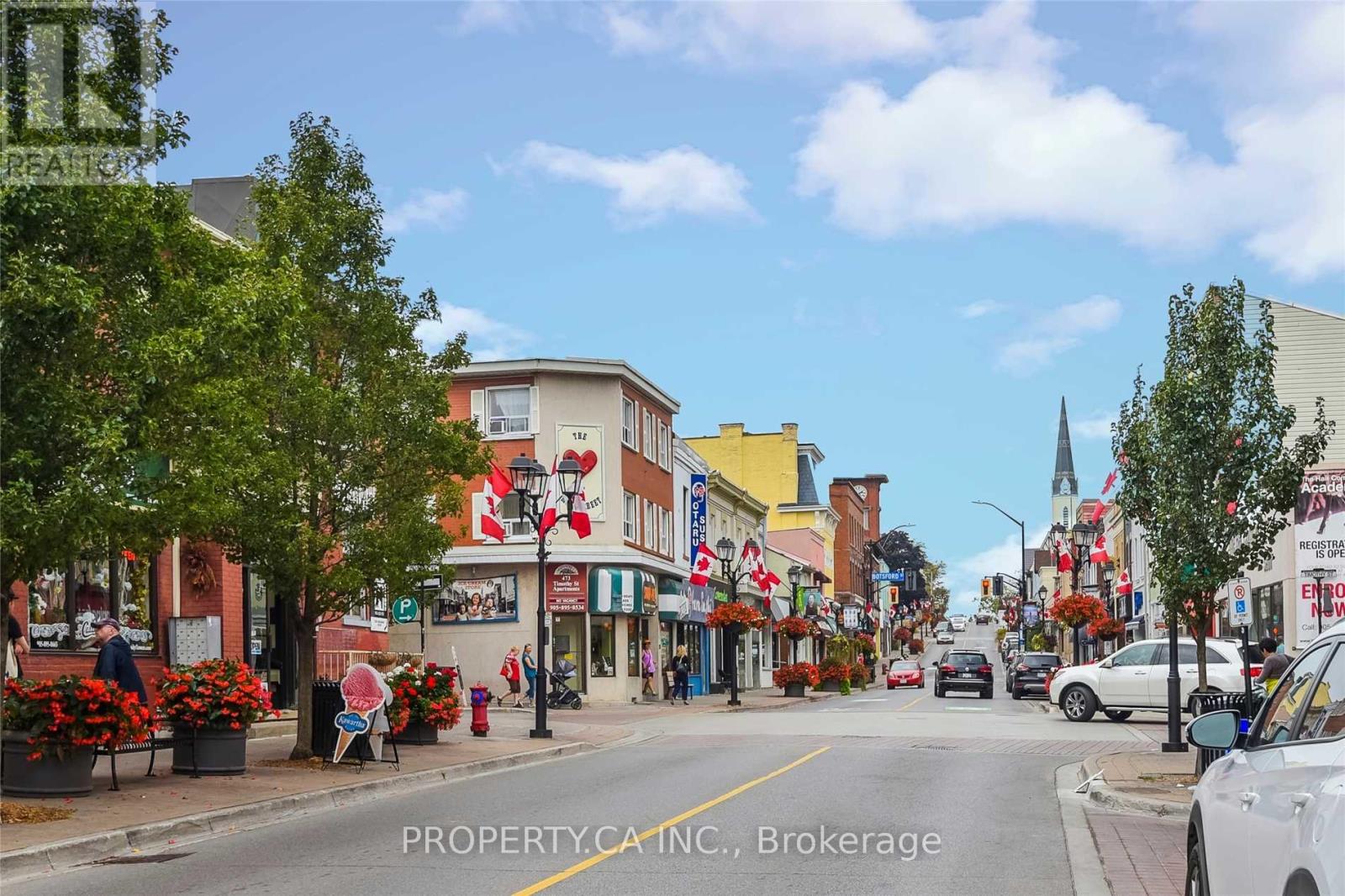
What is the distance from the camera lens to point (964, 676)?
50.2 metres

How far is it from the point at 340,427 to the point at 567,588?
87.9ft

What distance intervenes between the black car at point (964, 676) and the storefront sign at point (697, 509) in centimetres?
1039

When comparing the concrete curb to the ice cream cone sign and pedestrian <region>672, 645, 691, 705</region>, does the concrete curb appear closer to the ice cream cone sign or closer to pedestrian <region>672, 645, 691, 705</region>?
the ice cream cone sign

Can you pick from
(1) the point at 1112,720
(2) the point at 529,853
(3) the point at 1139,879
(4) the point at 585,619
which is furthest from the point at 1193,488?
(4) the point at 585,619

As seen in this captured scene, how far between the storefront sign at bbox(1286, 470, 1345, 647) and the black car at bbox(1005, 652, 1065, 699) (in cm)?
830

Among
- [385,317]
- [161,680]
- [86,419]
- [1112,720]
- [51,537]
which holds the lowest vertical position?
[1112,720]

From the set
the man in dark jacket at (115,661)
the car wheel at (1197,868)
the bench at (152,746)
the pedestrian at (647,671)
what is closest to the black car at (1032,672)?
the pedestrian at (647,671)

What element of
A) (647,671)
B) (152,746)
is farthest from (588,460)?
(152,746)

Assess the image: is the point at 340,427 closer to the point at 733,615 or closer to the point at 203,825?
the point at 203,825

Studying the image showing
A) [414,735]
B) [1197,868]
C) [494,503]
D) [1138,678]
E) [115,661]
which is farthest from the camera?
[494,503]

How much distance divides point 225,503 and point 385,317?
17.7 feet

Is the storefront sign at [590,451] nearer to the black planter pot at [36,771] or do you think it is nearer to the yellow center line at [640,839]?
the yellow center line at [640,839]

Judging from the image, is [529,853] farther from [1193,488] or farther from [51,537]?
[1193,488]

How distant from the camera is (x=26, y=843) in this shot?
37.4ft
